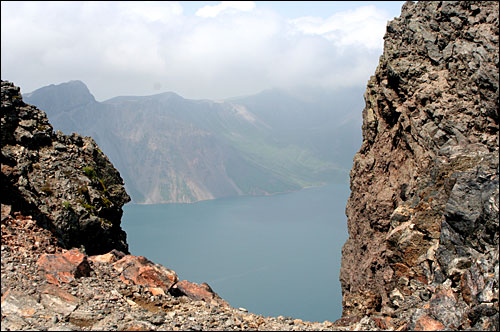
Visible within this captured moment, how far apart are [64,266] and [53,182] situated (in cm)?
796

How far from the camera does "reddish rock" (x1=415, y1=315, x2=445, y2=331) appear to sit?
1545cm

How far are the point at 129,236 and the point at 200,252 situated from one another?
1813 inches

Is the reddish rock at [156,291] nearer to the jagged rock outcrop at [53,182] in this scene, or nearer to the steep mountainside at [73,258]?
the steep mountainside at [73,258]

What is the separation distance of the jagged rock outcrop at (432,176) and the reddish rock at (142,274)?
32.3ft

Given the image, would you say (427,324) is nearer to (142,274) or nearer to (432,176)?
(432,176)

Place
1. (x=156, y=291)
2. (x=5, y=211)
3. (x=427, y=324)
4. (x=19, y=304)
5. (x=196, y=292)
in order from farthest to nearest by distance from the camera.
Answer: (x=196, y=292) → (x=5, y=211) → (x=156, y=291) → (x=19, y=304) → (x=427, y=324)

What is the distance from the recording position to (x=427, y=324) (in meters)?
15.7

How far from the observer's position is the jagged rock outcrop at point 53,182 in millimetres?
23141

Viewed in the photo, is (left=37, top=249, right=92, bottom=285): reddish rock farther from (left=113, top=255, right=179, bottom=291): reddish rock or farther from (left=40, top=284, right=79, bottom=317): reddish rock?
(left=113, top=255, right=179, bottom=291): reddish rock

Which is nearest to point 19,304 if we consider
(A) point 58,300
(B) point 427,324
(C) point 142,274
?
(A) point 58,300

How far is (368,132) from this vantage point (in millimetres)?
31859

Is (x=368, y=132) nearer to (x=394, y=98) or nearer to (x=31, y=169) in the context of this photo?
(x=394, y=98)

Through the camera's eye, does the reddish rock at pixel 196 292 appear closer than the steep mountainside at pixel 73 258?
No

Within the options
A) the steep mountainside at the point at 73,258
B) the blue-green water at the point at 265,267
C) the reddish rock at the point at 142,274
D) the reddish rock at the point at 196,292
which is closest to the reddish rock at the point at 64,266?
the steep mountainside at the point at 73,258
